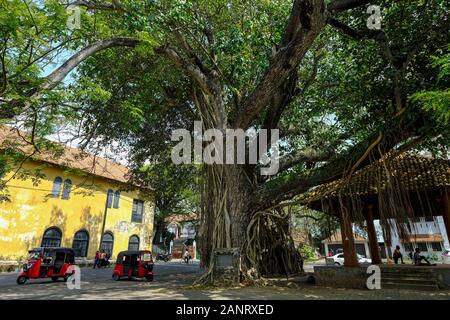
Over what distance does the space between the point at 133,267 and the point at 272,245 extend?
5.48m

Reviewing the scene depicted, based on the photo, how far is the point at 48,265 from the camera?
1172 centimetres

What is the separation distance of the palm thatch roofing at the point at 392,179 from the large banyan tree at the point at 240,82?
1.35 ft

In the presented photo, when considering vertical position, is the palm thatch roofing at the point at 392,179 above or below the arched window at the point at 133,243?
above

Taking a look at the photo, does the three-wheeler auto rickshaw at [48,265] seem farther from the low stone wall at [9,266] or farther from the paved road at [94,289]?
the low stone wall at [9,266]

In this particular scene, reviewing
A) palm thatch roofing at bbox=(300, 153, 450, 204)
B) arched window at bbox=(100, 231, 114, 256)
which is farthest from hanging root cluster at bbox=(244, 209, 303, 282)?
arched window at bbox=(100, 231, 114, 256)

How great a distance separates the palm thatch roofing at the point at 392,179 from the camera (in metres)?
7.41

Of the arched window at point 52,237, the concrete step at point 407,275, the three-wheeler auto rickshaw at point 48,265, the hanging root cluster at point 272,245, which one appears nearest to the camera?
the concrete step at point 407,275

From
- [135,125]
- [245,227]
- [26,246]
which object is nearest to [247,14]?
[135,125]

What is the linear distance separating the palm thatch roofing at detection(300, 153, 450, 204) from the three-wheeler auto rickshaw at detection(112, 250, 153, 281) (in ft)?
21.8

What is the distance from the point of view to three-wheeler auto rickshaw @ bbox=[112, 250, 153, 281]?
11.8m

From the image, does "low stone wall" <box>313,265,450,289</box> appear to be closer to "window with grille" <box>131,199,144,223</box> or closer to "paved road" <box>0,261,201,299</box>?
"paved road" <box>0,261,201,299</box>

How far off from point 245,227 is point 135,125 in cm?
442

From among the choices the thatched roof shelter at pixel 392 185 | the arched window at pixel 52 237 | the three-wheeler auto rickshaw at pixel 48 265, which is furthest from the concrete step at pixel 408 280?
the arched window at pixel 52 237

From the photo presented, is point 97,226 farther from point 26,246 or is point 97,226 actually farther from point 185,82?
point 185,82
